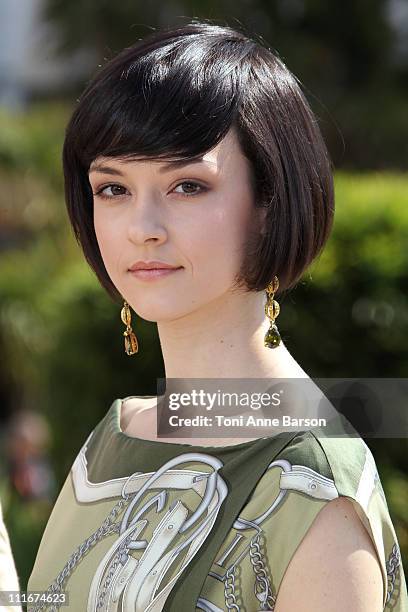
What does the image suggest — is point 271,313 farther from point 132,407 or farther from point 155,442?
point 132,407

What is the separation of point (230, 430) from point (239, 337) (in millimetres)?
162

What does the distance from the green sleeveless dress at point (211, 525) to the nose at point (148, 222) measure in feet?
1.18

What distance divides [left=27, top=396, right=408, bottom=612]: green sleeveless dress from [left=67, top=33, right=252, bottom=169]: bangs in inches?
19.4

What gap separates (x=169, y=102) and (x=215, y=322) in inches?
15.2

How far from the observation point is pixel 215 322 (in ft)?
5.40

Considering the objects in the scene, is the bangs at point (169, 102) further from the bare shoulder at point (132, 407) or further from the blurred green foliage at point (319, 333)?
the blurred green foliage at point (319, 333)

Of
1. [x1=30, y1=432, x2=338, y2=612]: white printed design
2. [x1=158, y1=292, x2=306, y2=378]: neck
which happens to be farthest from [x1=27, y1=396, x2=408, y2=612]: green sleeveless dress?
[x1=158, y1=292, x2=306, y2=378]: neck

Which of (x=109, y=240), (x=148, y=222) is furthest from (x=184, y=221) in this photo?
(x=109, y=240)

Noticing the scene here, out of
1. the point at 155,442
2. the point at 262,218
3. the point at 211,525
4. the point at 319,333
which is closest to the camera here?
the point at 211,525

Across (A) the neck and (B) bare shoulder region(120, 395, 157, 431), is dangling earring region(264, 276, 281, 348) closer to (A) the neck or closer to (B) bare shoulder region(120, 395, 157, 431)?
(A) the neck

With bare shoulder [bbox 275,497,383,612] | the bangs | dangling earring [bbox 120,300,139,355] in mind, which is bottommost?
bare shoulder [bbox 275,497,383,612]

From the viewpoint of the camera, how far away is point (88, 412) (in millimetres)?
3936

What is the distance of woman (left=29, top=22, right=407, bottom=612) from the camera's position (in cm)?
142

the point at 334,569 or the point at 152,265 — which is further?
the point at 152,265
